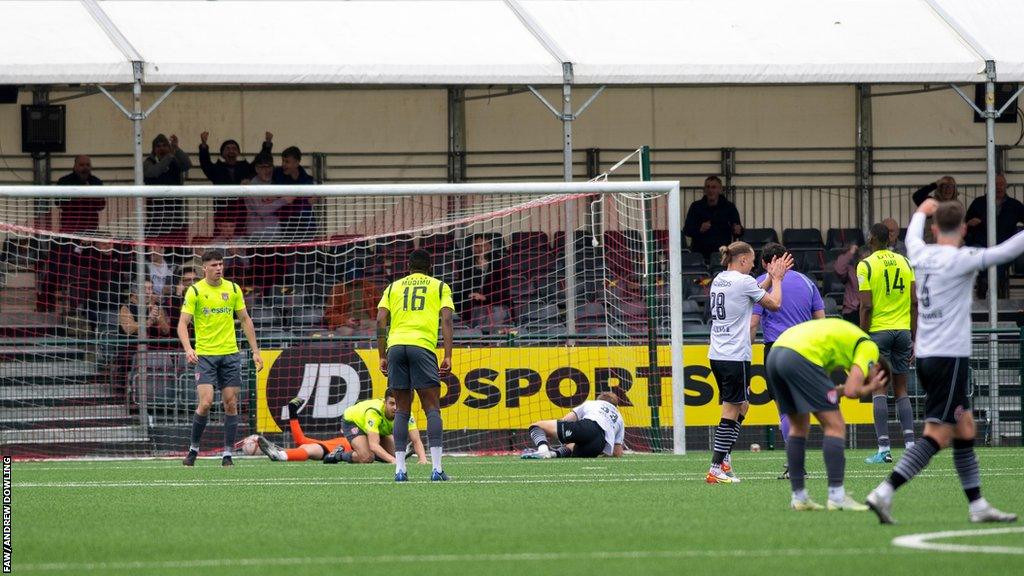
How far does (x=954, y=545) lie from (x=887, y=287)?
23.4ft

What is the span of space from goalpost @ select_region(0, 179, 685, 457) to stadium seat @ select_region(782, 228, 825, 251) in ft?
13.8

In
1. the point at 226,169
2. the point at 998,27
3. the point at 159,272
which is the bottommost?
the point at 159,272

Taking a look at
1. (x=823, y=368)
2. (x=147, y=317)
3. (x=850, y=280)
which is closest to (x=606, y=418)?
(x=850, y=280)

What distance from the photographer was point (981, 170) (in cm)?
2558

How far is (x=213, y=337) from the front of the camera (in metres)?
15.5

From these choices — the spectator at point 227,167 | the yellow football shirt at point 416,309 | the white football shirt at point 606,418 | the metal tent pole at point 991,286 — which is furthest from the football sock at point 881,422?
the spectator at point 227,167

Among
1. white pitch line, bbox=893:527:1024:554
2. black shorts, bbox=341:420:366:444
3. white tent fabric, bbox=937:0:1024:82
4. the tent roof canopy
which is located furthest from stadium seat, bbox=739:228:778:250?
white pitch line, bbox=893:527:1024:554

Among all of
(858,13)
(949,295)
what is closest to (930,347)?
(949,295)

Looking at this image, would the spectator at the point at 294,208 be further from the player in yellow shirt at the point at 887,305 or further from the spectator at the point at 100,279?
the player in yellow shirt at the point at 887,305

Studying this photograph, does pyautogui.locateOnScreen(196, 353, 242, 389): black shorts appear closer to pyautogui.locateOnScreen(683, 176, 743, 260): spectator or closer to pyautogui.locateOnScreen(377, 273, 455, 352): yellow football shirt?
pyautogui.locateOnScreen(377, 273, 455, 352): yellow football shirt

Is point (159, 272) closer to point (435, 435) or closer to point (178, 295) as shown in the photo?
point (178, 295)

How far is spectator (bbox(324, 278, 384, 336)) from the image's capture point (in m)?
19.5

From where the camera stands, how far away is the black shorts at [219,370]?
1554 centimetres

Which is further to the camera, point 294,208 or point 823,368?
point 294,208
